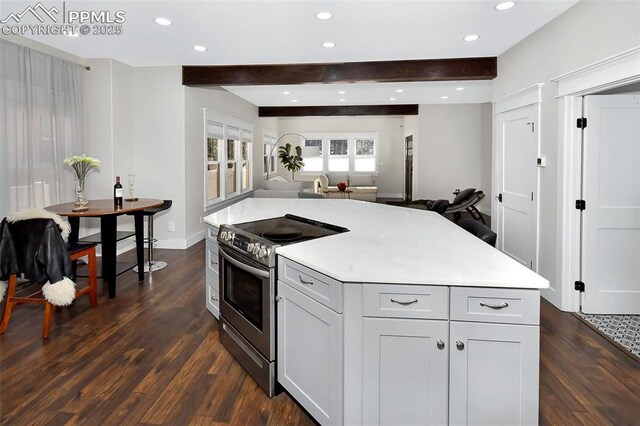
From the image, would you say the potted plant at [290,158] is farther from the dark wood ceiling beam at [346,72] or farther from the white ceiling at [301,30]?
the white ceiling at [301,30]

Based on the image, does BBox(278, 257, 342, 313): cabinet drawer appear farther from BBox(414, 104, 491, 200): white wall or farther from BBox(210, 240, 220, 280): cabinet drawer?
BBox(414, 104, 491, 200): white wall

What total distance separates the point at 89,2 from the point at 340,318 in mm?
3244

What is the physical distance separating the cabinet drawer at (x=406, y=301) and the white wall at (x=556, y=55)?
2.36 meters

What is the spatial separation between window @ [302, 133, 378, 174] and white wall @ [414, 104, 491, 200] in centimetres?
313

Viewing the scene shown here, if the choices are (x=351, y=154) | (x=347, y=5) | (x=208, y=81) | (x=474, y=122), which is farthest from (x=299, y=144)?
(x=347, y=5)

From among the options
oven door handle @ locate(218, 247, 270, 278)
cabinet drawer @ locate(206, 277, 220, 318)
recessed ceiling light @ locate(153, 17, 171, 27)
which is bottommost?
cabinet drawer @ locate(206, 277, 220, 318)

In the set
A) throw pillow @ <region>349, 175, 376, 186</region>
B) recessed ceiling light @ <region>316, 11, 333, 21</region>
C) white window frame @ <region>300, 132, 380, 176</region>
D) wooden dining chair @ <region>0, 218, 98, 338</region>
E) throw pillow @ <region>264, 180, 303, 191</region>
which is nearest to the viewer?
wooden dining chair @ <region>0, 218, 98, 338</region>

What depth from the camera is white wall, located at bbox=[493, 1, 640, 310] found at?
2.71 metres

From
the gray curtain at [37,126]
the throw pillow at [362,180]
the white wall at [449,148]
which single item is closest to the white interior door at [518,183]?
the white wall at [449,148]

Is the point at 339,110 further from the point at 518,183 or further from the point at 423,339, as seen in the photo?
the point at 423,339

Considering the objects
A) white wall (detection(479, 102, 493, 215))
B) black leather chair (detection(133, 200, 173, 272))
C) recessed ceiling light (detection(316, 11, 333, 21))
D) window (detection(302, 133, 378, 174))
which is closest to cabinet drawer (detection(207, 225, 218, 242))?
black leather chair (detection(133, 200, 173, 272))

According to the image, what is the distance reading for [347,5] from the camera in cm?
329

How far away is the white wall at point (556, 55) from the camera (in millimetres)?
2709

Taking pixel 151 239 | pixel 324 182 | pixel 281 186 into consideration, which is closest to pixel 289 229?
pixel 151 239
